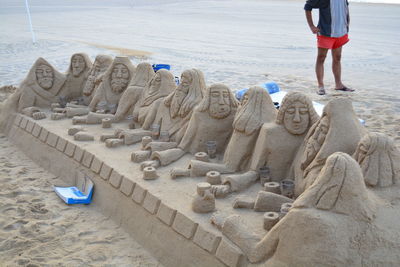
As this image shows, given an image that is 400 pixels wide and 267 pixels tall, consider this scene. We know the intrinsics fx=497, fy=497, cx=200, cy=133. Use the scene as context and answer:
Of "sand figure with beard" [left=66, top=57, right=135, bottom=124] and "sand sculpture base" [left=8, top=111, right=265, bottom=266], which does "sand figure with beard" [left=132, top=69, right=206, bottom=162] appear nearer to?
"sand sculpture base" [left=8, top=111, right=265, bottom=266]

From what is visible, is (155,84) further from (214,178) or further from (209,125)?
(214,178)

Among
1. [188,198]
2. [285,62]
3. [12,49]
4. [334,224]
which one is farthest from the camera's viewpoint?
[12,49]

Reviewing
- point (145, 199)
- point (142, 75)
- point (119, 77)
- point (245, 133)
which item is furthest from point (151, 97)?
point (145, 199)

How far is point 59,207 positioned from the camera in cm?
506

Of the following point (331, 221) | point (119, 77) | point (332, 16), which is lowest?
point (331, 221)

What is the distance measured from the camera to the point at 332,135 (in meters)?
3.70

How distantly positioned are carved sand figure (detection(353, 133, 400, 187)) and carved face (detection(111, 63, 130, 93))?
13.4 ft

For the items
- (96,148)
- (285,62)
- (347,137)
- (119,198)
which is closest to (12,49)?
(285,62)

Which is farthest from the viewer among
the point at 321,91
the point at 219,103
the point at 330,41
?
the point at 321,91

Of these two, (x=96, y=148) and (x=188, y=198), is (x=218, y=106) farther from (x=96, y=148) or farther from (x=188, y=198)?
(x=96, y=148)

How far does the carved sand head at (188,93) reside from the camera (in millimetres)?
5449

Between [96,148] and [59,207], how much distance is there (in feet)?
2.70

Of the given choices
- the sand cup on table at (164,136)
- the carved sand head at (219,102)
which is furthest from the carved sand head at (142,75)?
the carved sand head at (219,102)

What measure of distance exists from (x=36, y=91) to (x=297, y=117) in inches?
173
